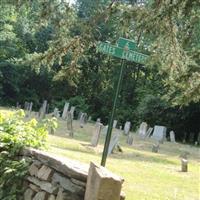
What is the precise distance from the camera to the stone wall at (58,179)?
16.2 feet

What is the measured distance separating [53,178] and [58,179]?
0.15 metres

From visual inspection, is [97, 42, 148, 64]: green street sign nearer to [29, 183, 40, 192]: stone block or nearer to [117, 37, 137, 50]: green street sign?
[117, 37, 137, 50]: green street sign

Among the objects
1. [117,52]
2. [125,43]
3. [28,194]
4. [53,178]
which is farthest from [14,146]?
[125,43]

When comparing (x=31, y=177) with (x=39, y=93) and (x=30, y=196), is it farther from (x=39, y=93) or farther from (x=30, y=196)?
(x=39, y=93)

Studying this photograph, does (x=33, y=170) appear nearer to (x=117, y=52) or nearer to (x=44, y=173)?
(x=44, y=173)

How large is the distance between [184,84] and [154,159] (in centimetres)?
714

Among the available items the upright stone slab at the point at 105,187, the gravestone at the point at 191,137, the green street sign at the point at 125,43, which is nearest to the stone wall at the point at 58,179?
the upright stone slab at the point at 105,187

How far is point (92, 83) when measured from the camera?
49.9 meters

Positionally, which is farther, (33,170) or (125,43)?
(125,43)

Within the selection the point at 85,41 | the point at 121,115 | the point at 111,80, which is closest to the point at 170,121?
the point at 121,115

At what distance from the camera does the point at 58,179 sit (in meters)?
5.64

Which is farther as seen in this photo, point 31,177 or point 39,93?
point 39,93

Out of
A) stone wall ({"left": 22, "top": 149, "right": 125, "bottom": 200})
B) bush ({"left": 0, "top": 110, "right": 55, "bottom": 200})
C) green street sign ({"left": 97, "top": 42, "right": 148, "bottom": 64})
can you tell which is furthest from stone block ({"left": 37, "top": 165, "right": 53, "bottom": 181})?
green street sign ({"left": 97, "top": 42, "right": 148, "bottom": 64})

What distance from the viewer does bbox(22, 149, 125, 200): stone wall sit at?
4.93m
